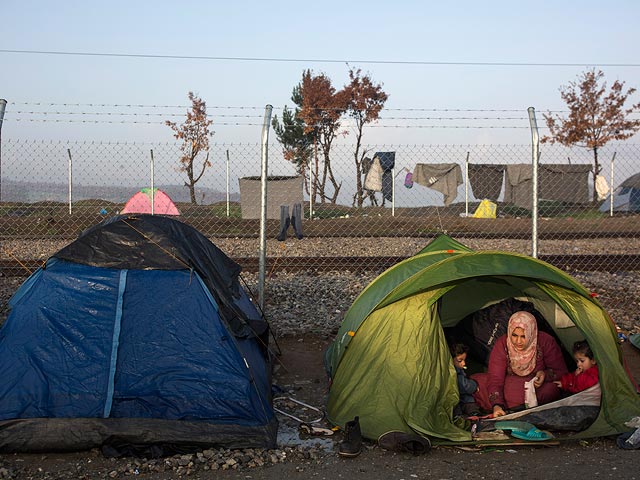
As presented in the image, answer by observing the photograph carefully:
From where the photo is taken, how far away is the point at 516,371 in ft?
18.1

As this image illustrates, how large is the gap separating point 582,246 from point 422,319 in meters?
10.4

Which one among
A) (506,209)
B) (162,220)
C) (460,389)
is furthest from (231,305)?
(506,209)

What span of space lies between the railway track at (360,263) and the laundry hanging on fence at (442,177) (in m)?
3.94

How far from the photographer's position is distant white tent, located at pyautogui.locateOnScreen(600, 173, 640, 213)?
2228 cm

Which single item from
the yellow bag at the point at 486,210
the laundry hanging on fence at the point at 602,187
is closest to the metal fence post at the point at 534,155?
the yellow bag at the point at 486,210

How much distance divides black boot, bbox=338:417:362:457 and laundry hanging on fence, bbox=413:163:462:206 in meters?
10.8

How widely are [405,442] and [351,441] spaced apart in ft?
1.19

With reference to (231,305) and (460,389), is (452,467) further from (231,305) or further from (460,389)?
(231,305)

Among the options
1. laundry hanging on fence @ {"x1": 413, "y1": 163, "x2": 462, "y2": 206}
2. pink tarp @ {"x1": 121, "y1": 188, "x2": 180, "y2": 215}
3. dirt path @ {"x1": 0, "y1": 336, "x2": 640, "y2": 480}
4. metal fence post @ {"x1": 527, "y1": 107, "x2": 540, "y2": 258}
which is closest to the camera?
dirt path @ {"x1": 0, "y1": 336, "x2": 640, "y2": 480}

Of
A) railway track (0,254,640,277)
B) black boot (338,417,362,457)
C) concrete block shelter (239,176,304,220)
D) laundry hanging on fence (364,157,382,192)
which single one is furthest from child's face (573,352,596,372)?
laundry hanging on fence (364,157,382,192)

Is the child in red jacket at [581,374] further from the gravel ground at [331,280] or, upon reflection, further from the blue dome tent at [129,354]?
the gravel ground at [331,280]

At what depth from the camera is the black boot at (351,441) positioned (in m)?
4.69

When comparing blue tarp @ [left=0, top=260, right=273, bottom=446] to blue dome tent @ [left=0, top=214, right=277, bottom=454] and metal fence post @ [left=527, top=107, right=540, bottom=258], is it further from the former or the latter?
metal fence post @ [left=527, top=107, right=540, bottom=258]

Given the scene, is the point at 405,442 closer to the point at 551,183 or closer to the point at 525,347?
the point at 525,347
